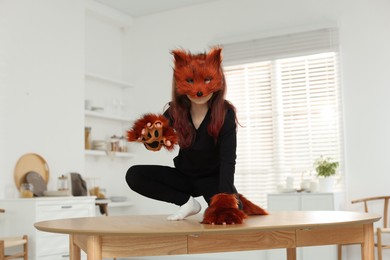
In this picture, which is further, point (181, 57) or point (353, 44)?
point (353, 44)

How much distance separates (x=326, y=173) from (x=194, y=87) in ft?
11.2

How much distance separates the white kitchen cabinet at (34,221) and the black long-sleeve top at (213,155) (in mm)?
2563

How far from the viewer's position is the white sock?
216cm

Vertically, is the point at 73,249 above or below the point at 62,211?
above

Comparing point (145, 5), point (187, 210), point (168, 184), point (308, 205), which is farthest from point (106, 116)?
point (187, 210)

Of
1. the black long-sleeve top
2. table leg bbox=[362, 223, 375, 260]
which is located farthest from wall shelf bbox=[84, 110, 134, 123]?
table leg bbox=[362, 223, 375, 260]

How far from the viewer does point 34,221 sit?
4.48m

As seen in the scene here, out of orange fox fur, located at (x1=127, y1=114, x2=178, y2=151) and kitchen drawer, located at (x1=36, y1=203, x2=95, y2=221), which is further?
kitchen drawer, located at (x1=36, y1=203, x2=95, y2=221)

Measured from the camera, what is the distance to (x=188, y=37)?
6461mm

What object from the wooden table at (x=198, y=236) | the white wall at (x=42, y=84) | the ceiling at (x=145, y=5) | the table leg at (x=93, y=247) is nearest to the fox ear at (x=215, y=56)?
the wooden table at (x=198, y=236)

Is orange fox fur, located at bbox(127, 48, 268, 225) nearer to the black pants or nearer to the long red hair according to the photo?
the long red hair

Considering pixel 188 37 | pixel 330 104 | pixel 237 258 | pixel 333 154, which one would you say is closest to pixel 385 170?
pixel 333 154

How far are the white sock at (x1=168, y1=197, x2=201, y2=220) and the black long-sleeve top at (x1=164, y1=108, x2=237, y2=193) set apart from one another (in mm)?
139

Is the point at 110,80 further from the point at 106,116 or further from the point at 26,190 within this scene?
the point at 26,190
